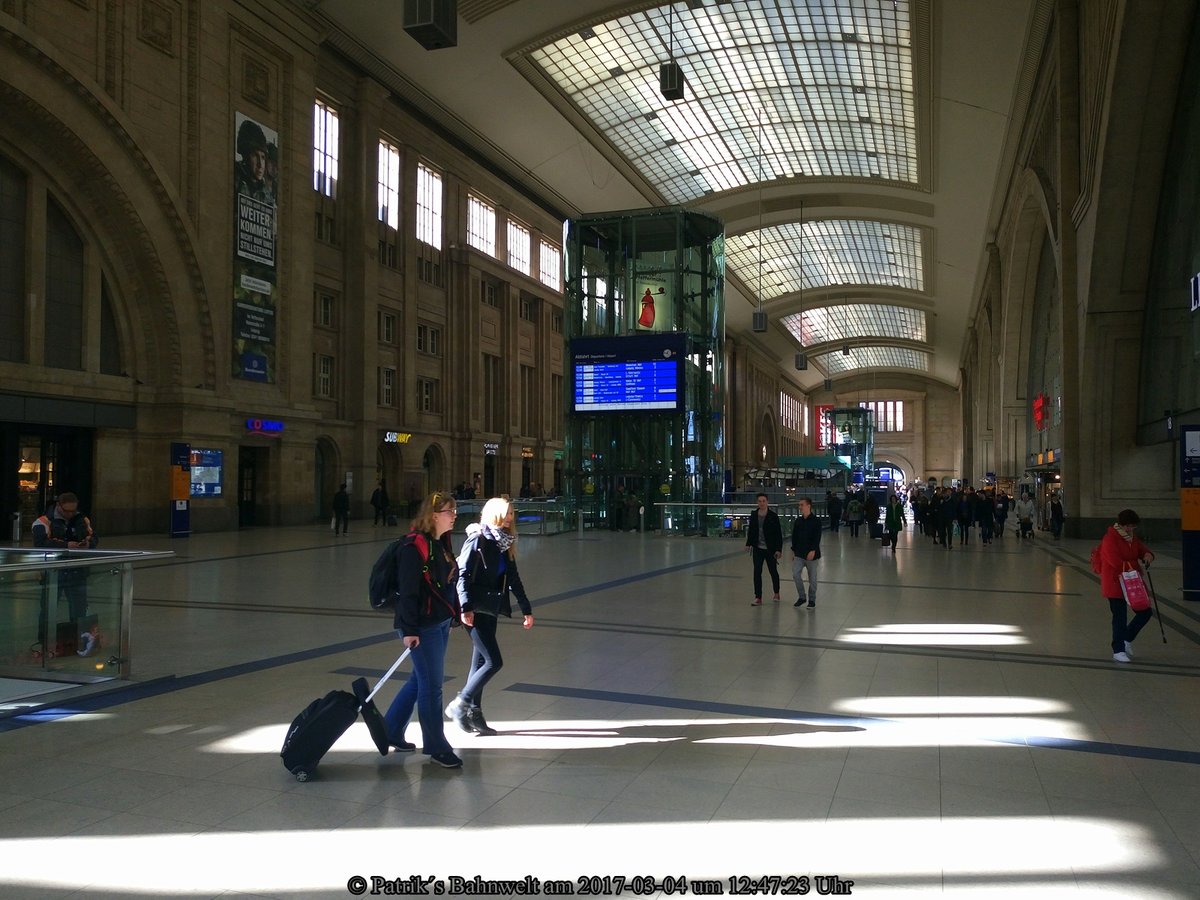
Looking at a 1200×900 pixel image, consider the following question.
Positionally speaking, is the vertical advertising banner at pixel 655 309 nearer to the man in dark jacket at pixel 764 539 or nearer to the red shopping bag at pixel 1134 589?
the man in dark jacket at pixel 764 539

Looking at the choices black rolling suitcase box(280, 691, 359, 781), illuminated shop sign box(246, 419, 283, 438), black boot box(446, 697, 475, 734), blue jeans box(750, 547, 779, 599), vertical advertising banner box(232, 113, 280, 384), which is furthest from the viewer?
illuminated shop sign box(246, 419, 283, 438)

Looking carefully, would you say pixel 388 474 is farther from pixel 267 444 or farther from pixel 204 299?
pixel 204 299

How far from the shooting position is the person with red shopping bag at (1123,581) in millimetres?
7840

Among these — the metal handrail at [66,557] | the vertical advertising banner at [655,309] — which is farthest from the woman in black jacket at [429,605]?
the vertical advertising banner at [655,309]

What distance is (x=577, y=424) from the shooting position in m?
27.7

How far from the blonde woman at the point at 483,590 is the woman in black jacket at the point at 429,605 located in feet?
1.18

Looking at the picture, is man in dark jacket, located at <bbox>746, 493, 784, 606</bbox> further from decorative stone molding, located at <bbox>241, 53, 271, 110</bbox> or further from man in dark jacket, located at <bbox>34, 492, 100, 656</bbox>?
decorative stone molding, located at <bbox>241, 53, 271, 110</bbox>

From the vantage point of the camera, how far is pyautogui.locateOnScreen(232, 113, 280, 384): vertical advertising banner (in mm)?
24953

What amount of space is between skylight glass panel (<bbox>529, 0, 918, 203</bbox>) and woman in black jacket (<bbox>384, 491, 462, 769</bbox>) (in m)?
27.7

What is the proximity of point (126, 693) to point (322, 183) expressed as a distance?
27925mm

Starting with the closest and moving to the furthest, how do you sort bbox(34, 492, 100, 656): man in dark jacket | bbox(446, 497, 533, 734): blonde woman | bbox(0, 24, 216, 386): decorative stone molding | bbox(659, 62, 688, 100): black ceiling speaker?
bbox(446, 497, 533, 734): blonde woman → bbox(34, 492, 100, 656): man in dark jacket → bbox(0, 24, 216, 386): decorative stone molding → bbox(659, 62, 688, 100): black ceiling speaker

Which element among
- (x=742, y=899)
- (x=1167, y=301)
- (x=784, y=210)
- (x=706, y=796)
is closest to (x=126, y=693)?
(x=706, y=796)

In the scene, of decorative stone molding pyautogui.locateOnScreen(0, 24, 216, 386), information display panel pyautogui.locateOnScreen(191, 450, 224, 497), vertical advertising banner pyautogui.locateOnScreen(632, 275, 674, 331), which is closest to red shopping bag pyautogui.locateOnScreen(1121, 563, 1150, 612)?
vertical advertising banner pyautogui.locateOnScreen(632, 275, 674, 331)

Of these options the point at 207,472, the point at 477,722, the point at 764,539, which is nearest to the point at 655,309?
the point at 207,472
